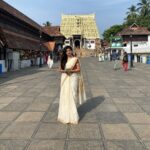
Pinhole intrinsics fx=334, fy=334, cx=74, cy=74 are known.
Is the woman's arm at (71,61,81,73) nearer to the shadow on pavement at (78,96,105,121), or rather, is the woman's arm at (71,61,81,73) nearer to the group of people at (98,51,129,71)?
the shadow on pavement at (78,96,105,121)

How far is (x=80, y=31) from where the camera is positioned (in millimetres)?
97875

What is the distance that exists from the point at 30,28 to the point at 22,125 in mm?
37945

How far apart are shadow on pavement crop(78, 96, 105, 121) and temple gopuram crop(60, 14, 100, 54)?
7864 cm

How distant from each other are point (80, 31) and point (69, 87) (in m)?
91.0

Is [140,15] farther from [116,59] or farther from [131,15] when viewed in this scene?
[116,59]

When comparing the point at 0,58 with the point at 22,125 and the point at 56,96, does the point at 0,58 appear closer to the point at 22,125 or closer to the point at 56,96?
the point at 56,96

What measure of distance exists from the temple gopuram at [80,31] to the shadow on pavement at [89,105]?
258 feet

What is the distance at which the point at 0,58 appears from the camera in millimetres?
27453

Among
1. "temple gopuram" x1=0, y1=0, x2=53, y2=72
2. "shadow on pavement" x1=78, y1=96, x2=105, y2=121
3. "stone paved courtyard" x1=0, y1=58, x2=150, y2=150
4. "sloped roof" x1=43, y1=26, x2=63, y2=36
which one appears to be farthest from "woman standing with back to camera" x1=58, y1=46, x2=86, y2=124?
"sloped roof" x1=43, y1=26, x2=63, y2=36

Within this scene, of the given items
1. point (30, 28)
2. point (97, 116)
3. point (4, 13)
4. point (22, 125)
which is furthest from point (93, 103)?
point (30, 28)

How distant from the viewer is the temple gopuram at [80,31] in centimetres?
9363

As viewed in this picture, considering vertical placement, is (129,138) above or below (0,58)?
below

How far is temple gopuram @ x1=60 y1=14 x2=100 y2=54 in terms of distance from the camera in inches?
3686

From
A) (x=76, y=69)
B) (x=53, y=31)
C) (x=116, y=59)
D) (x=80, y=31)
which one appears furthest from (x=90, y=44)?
(x=76, y=69)
